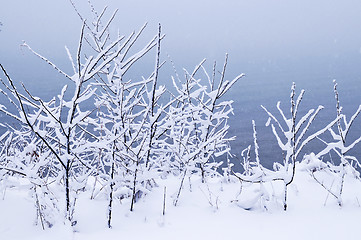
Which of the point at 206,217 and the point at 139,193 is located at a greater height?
the point at 139,193

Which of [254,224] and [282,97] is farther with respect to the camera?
[282,97]

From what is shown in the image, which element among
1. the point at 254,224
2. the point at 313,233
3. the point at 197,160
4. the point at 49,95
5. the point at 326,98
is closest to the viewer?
the point at 313,233

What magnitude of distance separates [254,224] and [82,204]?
64.8 inches

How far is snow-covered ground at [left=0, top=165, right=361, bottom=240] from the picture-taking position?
2719 mm

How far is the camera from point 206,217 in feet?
10.1

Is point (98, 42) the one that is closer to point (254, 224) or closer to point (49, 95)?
point (254, 224)

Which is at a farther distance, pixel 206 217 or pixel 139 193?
pixel 139 193

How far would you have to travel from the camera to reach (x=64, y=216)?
9.07 feet

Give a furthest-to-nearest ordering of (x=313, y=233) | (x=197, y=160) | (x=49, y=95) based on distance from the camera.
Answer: (x=49, y=95)
(x=197, y=160)
(x=313, y=233)

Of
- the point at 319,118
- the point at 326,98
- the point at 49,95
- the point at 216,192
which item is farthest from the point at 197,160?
the point at 49,95

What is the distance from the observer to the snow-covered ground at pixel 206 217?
2.72 metres

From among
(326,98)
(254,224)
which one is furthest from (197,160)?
(326,98)

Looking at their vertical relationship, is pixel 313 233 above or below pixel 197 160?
below

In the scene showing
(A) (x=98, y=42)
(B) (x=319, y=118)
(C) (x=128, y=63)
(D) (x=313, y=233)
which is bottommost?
(D) (x=313, y=233)
